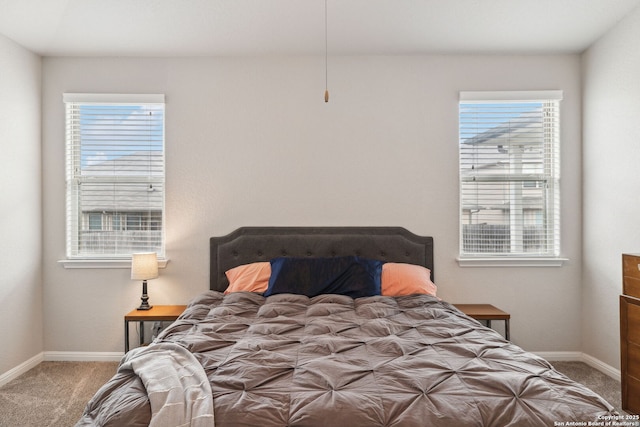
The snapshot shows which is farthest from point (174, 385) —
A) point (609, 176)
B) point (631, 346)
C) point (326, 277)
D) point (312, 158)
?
point (609, 176)

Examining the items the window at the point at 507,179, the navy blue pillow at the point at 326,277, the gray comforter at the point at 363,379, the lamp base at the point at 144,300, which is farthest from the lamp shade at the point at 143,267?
the window at the point at 507,179

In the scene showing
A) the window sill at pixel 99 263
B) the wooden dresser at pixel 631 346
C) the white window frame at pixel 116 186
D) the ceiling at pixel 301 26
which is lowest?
the wooden dresser at pixel 631 346

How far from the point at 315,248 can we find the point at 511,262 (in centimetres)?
165

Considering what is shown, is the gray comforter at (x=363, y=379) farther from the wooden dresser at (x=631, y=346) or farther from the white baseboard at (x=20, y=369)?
the white baseboard at (x=20, y=369)

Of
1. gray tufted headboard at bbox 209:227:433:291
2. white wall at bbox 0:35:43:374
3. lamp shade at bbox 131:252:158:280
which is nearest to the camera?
white wall at bbox 0:35:43:374

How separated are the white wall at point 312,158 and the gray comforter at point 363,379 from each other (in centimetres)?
130

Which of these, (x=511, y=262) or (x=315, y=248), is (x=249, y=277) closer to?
(x=315, y=248)

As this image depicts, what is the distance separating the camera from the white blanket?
4.10 feet

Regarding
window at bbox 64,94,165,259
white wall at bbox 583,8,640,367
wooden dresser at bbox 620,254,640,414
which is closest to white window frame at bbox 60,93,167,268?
window at bbox 64,94,165,259

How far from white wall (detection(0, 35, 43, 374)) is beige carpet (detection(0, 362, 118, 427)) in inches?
9.0

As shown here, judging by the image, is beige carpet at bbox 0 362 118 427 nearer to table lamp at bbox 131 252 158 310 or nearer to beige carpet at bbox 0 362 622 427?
beige carpet at bbox 0 362 622 427

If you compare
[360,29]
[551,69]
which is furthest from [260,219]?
[551,69]

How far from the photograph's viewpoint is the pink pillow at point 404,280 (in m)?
2.97

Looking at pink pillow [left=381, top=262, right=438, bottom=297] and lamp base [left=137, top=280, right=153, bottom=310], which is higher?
pink pillow [left=381, top=262, right=438, bottom=297]
